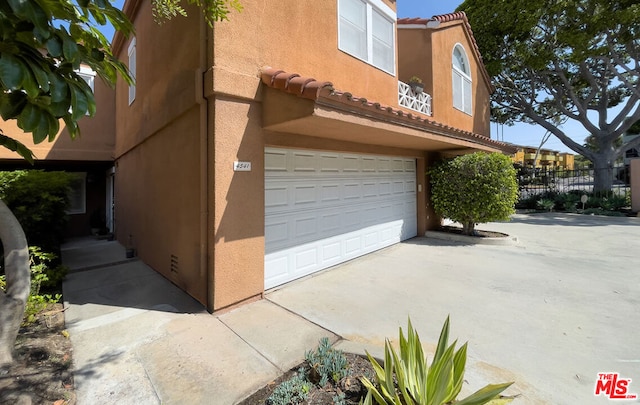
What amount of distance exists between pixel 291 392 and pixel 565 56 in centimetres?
2238

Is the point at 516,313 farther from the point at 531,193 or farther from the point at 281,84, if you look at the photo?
the point at 531,193

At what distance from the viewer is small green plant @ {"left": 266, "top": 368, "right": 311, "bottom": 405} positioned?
270 cm

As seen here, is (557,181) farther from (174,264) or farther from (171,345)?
(171,345)

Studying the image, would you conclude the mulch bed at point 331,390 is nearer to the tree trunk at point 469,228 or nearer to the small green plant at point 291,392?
the small green plant at point 291,392

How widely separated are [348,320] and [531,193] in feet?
66.3

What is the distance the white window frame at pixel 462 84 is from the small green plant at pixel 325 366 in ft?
35.4

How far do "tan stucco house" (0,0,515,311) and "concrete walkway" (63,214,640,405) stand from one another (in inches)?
25.1

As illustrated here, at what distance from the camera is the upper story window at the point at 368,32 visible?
22.4 ft

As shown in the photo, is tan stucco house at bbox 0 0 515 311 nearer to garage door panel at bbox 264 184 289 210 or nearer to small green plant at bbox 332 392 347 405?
garage door panel at bbox 264 184 289 210

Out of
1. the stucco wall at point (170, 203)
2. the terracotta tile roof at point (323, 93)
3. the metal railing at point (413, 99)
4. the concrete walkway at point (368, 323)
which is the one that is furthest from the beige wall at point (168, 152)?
the metal railing at point (413, 99)

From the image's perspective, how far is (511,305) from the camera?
4805 millimetres

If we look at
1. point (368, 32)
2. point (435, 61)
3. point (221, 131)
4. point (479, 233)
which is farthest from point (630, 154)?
point (221, 131)

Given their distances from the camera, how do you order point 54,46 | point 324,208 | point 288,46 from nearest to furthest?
point 54,46 < point 288,46 < point 324,208

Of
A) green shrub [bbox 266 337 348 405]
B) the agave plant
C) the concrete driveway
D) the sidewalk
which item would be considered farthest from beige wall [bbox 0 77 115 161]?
the agave plant
